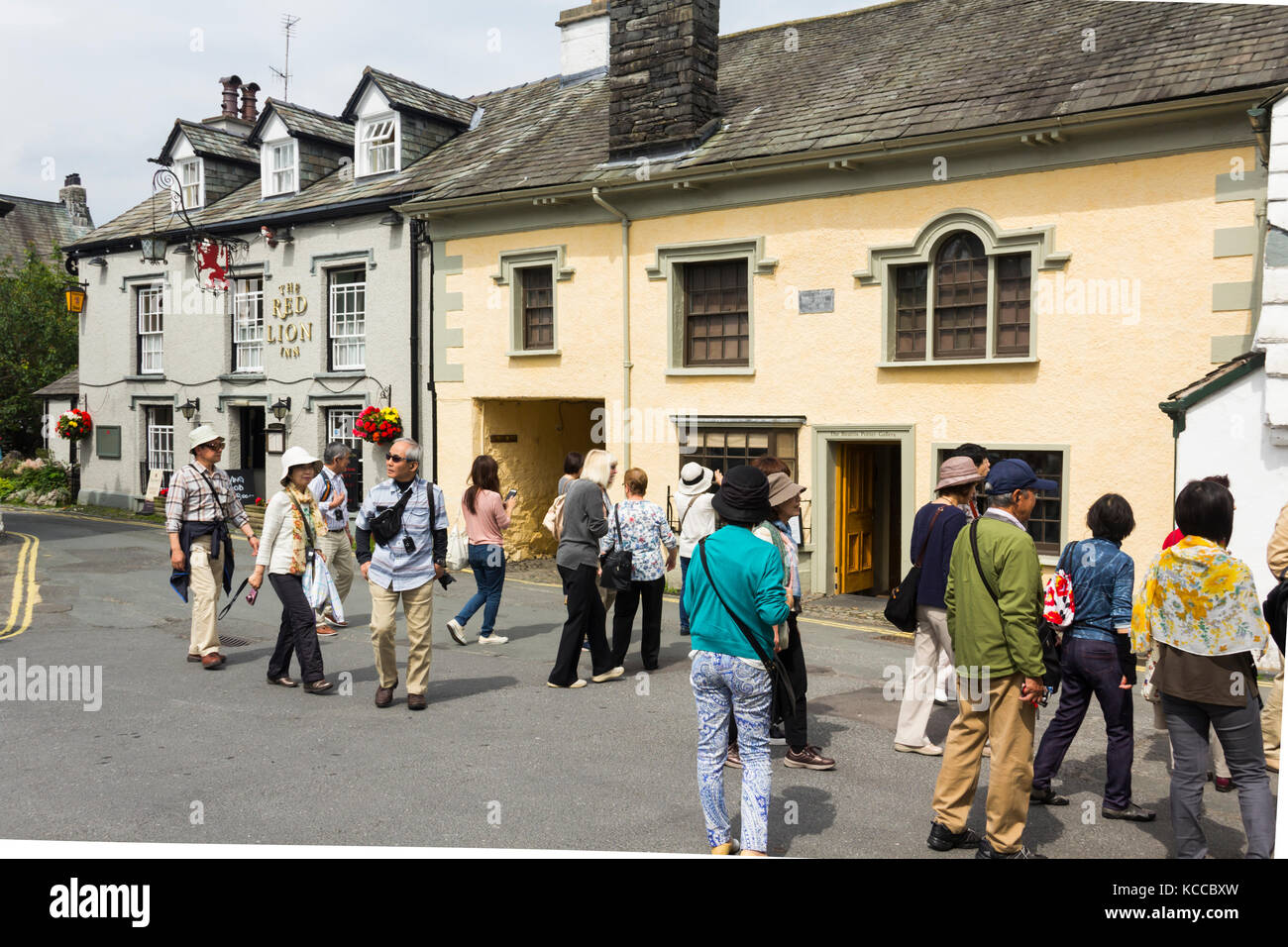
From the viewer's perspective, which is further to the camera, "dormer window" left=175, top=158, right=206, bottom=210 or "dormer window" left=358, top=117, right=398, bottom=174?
"dormer window" left=175, top=158, right=206, bottom=210

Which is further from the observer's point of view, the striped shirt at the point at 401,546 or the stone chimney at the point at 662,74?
the stone chimney at the point at 662,74

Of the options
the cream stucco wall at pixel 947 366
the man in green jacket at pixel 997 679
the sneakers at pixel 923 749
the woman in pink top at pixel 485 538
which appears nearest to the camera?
the man in green jacket at pixel 997 679

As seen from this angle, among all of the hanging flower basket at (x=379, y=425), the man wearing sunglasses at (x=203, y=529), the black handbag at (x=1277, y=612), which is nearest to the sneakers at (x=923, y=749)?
the black handbag at (x=1277, y=612)

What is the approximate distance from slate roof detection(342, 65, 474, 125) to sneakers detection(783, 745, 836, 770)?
15984 mm

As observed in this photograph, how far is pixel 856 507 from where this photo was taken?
14.2m

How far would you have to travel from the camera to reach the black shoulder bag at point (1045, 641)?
506 cm

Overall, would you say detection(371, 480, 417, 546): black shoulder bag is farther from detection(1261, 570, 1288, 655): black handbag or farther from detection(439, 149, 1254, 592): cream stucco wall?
detection(439, 149, 1254, 592): cream stucco wall

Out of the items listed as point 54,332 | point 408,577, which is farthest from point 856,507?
point 54,332

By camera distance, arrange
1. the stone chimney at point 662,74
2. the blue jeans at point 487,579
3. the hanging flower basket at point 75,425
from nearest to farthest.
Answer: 1. the blue jeans at point 487,579
2. the stone chimney at point 662,74
3. the hanging flower basket at point 75,425

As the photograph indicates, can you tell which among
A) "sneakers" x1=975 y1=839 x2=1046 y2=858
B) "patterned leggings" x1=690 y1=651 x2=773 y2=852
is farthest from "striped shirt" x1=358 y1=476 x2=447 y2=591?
"sneakers" x1=975 y1=839 x2=1046 y2=858

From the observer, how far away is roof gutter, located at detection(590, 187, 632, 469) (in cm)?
1522

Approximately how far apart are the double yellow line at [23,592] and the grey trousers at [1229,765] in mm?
10273

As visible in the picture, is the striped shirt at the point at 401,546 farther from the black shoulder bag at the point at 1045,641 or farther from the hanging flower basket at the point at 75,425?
the hanging flower basket at the point at 75,425

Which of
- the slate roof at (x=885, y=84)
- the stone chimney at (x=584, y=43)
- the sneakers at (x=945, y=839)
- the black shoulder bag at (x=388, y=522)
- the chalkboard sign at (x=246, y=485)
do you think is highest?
the stone chimney at (x=584, y=43)
